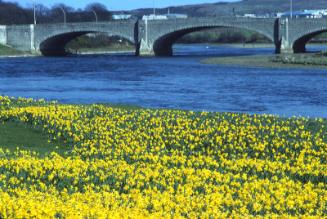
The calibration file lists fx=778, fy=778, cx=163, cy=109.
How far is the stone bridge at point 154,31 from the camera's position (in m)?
103

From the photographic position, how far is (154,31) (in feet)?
370

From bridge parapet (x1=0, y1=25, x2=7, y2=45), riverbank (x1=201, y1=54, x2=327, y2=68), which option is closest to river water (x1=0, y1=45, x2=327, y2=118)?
riverbank (x1=201, y1=54, x2=327, y2=68)

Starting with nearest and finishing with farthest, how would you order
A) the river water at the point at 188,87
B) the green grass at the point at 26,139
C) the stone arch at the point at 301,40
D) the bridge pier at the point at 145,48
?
the green grass at the point at 26,139
the river water at the point at 188,87
the stone arch at the point at 301,40
the bridge pier at the point at 145,48

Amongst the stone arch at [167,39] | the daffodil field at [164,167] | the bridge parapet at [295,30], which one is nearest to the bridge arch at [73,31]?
the stone arch at [167,39]

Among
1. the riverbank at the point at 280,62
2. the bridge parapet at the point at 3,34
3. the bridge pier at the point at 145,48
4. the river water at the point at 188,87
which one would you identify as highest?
the bridge parapet at the point at 3,34

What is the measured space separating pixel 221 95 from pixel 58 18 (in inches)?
6062

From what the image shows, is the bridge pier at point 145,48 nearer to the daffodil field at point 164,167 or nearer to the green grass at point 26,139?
the daffodil field at point 164,167

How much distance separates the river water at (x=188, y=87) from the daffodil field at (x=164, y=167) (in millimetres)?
13051

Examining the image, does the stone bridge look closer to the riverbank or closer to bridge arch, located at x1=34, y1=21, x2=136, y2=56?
bridge arch, located at x1=34, y1=21, x2=136, y2=56

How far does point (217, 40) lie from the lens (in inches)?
7869

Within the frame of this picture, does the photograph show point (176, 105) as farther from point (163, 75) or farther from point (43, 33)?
point (43, 33)

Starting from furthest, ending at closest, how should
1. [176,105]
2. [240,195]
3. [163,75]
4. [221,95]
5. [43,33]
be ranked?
[43,33] < [163,75] < [221,95] < [176,105] < [240,195]

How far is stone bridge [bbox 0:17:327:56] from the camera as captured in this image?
103000mm

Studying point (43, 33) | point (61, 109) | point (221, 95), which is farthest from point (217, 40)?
point (61, 109)
